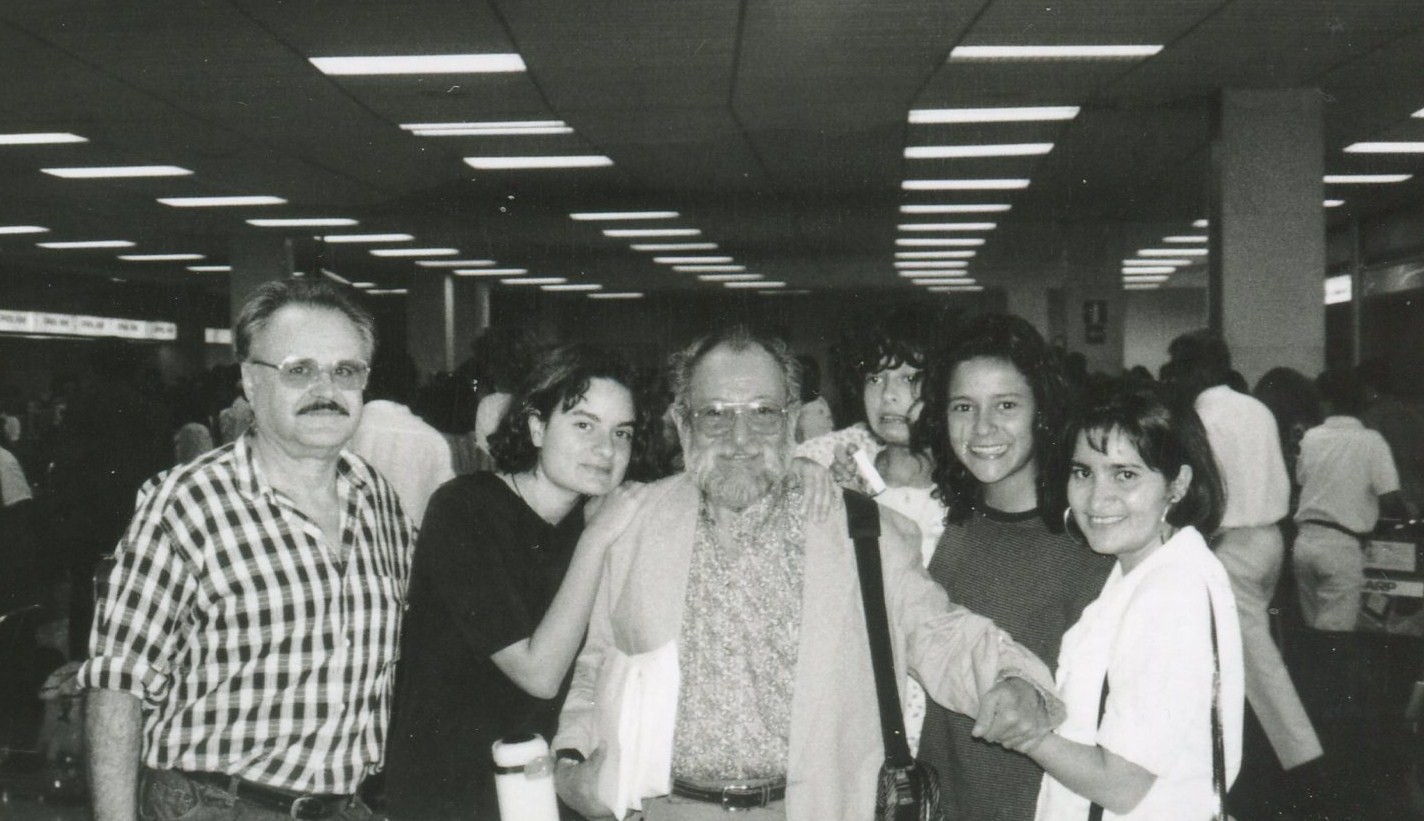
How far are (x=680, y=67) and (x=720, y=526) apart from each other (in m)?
5.14

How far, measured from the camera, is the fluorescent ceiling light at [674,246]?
1567cm

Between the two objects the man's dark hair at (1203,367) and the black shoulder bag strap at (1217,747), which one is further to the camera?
the man's dark hair at (1203,367)

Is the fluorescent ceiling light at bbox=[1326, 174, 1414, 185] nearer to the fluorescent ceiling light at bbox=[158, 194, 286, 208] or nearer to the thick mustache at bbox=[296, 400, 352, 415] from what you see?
the fluorescent ceiling light at bbox=[158, 194, 286, 208]

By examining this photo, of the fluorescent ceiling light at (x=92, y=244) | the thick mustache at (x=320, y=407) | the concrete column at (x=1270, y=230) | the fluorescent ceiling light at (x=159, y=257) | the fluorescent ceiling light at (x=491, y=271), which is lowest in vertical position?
the thick mustache at (x=320, y=407)

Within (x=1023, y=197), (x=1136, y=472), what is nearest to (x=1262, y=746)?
(x=1136, y=472)

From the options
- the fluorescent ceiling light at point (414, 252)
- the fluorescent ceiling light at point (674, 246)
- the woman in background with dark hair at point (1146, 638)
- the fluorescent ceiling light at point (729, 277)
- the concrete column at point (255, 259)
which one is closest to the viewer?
the woman in background with dark hair at point (1146, 638)

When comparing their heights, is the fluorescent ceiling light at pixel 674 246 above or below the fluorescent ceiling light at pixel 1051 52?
above

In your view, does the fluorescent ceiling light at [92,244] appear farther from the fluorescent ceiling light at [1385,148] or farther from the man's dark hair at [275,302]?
the man's dark hair at [275,302]

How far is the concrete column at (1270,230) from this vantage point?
25.4 ft

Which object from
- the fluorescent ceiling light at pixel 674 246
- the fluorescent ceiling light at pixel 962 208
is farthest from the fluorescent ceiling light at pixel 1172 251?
the fluorescent ceiling light at pixel 674 246

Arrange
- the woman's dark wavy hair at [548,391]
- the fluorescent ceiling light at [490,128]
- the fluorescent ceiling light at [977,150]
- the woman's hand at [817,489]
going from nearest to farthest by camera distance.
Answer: the woman's hand at [817,489]
the woman's dark wavy hair at [548,391]
the fluorescent ceiling light at [490,128]
the fluorescent ceiling light at [977,150]

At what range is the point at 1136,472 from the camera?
6.35ft

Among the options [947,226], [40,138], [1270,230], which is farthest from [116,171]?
[947,226]

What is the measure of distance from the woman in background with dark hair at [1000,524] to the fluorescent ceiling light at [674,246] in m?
13.6
